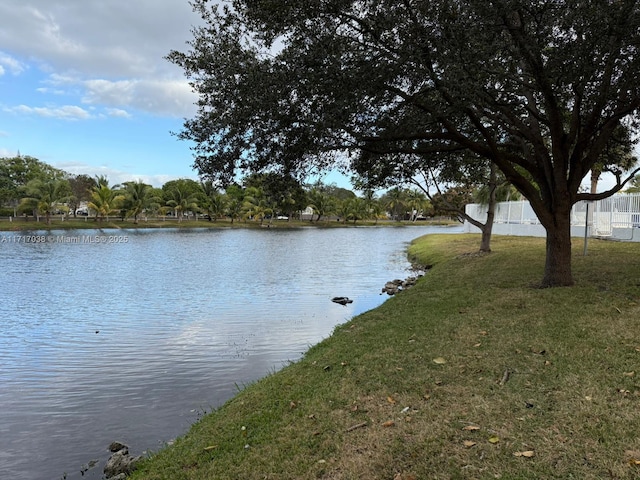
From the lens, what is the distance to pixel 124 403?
7.77 m

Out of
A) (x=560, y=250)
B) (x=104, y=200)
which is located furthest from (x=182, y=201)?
(x=560, y=250)

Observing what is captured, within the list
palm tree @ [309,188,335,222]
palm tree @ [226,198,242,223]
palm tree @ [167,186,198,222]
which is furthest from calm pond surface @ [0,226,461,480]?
palm tree @ [309,188,335,222]

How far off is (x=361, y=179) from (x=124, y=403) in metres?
9.72

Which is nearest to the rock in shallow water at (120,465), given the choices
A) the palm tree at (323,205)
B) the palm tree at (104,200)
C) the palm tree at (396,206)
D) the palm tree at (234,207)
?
the palm tree at (104,200)

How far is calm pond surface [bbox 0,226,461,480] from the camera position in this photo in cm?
678

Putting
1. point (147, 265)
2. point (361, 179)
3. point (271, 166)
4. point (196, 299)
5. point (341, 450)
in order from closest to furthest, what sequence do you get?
1. point (341, 450)
2. point (271, 166)
3. point (361, 179)
4. point (196, 299)
5. point (147, 265)

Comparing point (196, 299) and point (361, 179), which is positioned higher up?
point (361, 179)

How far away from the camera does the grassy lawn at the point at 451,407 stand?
12.8 feet

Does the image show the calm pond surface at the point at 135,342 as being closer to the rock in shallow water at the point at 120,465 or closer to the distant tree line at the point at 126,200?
the rock in shallow water at the point at 120,465

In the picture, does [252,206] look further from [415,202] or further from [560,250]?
[560,250]

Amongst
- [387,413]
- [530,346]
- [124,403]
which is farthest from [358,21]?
[124,403]

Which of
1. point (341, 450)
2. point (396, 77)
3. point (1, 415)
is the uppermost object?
point (396, 77)

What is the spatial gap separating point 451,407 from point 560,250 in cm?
694

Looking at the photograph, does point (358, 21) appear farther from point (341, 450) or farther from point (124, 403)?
point (124, 403)
